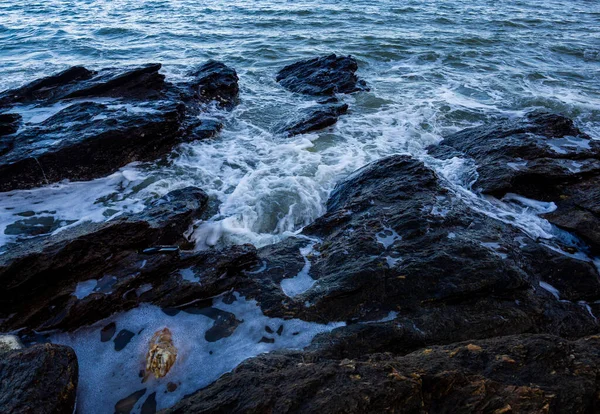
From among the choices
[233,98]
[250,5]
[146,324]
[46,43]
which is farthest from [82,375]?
[250,5]

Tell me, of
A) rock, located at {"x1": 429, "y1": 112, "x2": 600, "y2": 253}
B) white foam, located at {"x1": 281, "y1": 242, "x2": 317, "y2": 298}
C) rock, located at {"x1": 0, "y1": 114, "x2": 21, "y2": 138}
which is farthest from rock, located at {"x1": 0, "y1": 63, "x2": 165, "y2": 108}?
rock, located at {"x1": 429, "y1": 112, "x2": 600, "y2": 253}

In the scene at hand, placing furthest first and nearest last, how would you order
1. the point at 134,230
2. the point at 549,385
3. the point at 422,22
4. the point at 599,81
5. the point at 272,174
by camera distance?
the point at 422,22 → the point at 599,81 → the point at 272,174 → the point at 134,230 → the point at 549,385

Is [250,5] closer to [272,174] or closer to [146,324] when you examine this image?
[272,174]

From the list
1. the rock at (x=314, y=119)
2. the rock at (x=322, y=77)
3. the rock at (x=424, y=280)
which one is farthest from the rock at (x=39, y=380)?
the rock at (x=322, y=77)

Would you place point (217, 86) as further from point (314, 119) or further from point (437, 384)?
point (437, 384)

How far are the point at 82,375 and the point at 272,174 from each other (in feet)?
16.6

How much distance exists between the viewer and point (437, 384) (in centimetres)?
274

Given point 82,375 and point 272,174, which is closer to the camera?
point 82,375

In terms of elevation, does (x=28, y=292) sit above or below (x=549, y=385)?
below

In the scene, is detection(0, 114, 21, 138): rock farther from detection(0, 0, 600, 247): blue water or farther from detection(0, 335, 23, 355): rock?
detection(0, 335, 23, 355): rock

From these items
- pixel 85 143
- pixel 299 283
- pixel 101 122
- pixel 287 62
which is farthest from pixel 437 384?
pixel 287 62

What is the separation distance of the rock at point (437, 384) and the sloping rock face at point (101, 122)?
6.21 m

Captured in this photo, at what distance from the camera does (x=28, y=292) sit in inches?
172

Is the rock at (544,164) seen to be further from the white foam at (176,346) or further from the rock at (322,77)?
the rock at (322,77)
